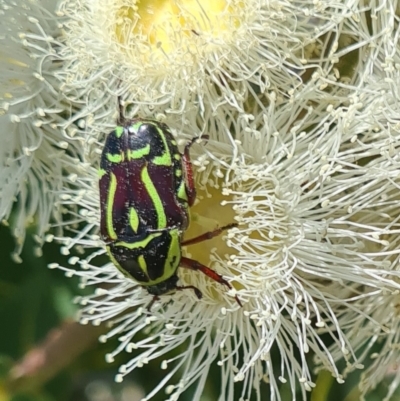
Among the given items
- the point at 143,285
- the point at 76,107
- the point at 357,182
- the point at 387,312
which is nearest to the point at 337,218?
the point at 357,182

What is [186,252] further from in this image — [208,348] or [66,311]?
[66,311]

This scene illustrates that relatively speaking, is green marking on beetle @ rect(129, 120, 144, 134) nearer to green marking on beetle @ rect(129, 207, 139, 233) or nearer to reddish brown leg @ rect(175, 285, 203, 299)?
green marking on beetle @ rect(129, 207, 139, 233)

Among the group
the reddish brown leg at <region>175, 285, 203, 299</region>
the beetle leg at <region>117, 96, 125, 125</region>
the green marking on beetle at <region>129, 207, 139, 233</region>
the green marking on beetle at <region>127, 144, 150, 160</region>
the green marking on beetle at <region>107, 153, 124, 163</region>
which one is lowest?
the reddish brown leg at <region>175, 285, 203, 299</region>

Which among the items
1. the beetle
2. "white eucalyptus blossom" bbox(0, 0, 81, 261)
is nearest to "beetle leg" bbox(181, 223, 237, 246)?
the beetle

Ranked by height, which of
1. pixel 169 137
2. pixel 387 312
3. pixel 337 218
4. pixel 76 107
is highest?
pixel 76 107

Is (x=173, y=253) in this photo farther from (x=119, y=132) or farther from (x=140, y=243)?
(x=119, y=132)

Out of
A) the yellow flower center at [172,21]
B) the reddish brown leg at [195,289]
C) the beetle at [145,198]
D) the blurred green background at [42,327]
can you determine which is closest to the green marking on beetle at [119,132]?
the beetle at [145,198]

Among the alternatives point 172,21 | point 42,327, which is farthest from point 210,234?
point 42,327

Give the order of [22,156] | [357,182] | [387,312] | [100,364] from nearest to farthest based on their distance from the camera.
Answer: [357,182], [387,312], [22,156], [100,364]
